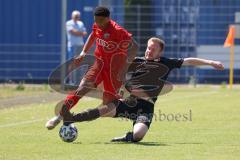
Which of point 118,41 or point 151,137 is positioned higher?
point 118,41

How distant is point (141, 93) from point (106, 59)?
2.20 ft

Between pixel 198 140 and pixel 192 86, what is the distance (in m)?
15.5

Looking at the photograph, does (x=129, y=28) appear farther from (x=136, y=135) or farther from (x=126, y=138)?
(x=136, y=135)

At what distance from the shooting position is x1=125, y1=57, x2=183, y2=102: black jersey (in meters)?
11.2

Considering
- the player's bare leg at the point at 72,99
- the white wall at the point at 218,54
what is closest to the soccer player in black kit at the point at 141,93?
the player's bare leg at the point at 72,99

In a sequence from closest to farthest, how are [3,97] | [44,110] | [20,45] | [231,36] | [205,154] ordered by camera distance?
[205,154] → [44,110] → [3,97] → [231,36] → [20,45]

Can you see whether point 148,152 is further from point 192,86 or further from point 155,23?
point 155,23

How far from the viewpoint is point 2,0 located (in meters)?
28.8

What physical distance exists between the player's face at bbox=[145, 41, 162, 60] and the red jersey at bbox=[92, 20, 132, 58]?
56 cm

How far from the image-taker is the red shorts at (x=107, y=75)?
11.3 meters

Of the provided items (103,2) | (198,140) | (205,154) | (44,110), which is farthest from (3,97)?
(205,154)

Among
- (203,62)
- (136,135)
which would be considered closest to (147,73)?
(203,62)

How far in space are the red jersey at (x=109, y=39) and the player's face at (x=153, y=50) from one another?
1.83 ft

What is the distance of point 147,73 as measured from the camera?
461 inches
